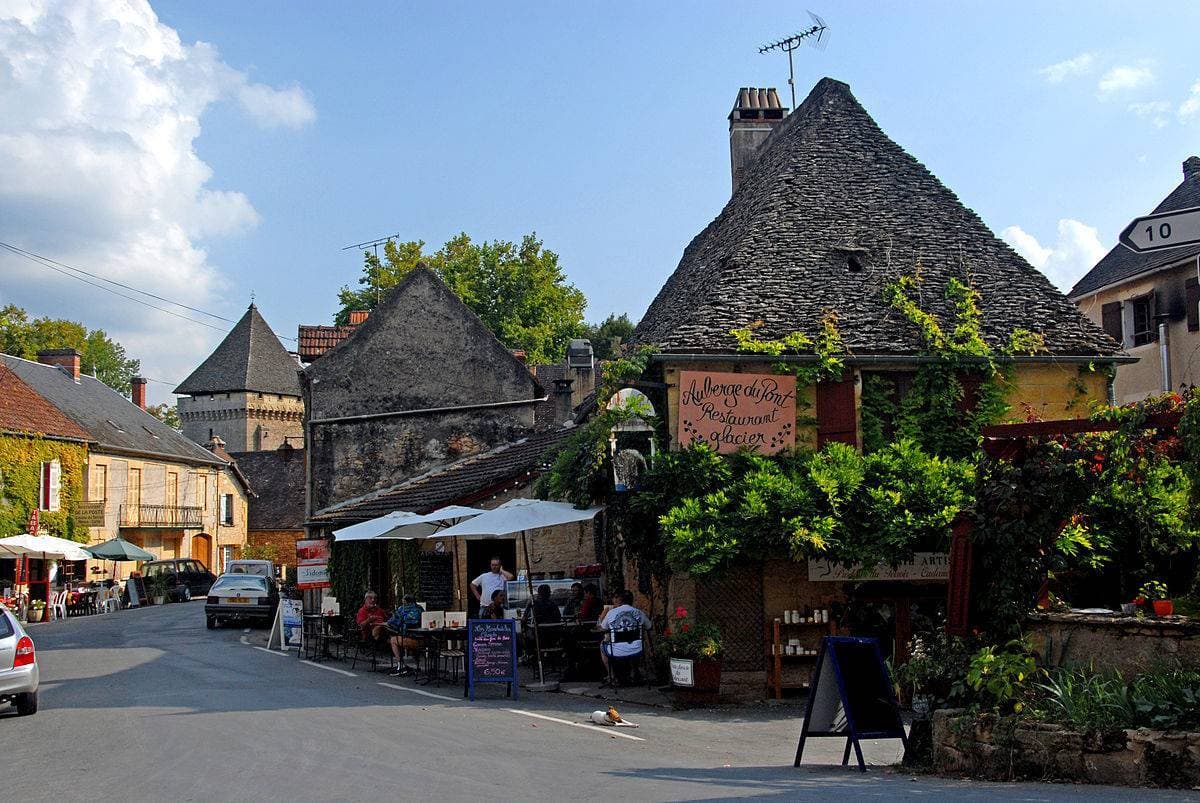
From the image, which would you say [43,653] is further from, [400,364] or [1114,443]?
[1114,443]

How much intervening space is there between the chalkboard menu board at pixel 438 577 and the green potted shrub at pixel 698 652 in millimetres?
10300

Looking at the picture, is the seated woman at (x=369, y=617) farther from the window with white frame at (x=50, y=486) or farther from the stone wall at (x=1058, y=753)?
the window with white frame at (x=50, y=486)

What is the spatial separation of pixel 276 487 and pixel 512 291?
84.9ft

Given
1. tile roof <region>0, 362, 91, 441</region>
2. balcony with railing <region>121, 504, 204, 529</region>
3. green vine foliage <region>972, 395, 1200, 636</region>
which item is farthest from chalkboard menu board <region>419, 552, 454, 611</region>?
Result: balcony with railing <region>121, 504, 204, 529</region>

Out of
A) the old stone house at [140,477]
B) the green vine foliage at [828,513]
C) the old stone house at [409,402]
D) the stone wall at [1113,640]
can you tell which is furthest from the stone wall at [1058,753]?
the old stone house at [140,477]

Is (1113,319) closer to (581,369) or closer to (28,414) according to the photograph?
(581,369)

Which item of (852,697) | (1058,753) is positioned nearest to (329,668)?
(852,697)

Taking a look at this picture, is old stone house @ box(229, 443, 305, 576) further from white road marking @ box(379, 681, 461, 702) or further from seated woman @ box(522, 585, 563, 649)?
white road marking @ box(379, 681, 461, 702)

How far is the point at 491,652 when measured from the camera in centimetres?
1608

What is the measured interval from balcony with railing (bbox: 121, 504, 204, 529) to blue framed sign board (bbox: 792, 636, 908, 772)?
50506 millimetres

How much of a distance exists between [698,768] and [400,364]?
2229 cm

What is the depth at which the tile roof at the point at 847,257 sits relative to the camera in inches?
698

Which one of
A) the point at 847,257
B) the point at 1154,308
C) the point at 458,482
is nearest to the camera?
the point at 847,257

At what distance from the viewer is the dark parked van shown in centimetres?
4900
